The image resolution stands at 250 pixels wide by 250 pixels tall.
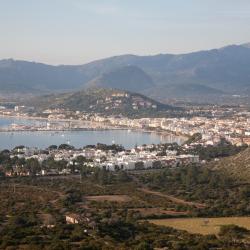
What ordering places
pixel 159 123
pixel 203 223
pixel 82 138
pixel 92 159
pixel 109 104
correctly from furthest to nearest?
pixel 109 104 → pixel 159 123 → pixel 82 138 → pixel 92 159 → pixel 203 223

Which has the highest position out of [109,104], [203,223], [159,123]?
[109,104]

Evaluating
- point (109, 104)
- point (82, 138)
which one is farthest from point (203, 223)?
point (109, 104)

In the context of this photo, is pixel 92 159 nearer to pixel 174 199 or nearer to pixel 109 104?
pixel 174 199

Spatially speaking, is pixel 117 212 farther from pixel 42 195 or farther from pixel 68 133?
pixel 68 133

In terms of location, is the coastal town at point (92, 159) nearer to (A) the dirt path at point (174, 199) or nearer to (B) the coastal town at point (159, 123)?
(A) the dirt path at point (174, 199)

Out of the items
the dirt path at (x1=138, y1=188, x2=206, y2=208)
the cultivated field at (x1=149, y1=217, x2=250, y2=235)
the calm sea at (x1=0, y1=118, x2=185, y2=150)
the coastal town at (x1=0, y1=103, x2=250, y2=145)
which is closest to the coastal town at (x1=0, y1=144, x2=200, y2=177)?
the calm sea at (x1=0, y1=118, x2=185, y2=150)

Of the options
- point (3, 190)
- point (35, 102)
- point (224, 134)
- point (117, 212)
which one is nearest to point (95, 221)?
point (117, 212)

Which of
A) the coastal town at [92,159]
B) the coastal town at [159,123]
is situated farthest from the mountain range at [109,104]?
the coastal town at [92,159]

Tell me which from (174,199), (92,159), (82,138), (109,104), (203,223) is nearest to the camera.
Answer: (203,223)

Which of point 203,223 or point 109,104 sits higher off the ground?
point 109,104
